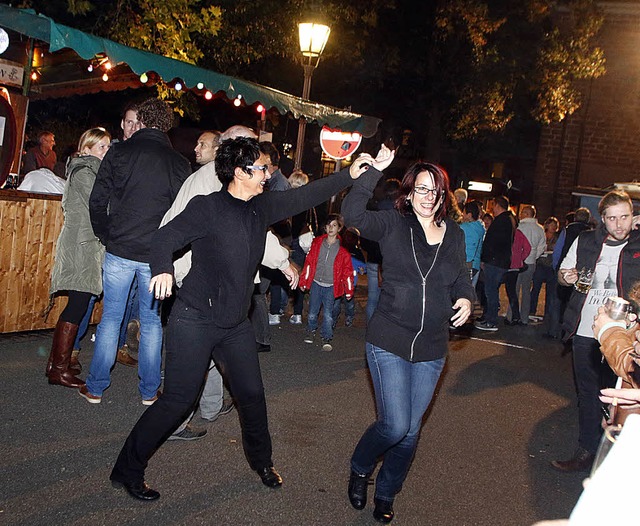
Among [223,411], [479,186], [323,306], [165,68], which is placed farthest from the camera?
[479,186]

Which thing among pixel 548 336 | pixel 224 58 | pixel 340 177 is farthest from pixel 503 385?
pixel 224 58

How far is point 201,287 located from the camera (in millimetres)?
4223

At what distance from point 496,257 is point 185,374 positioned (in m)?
8.71

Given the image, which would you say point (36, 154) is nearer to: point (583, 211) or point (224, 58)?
point (224, 58)

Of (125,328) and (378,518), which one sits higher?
(125,328)

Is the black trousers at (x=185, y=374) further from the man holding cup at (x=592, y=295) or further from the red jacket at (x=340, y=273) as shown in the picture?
the red jacket at (x=340, y=273)

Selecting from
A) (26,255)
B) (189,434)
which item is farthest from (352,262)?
(189,434)

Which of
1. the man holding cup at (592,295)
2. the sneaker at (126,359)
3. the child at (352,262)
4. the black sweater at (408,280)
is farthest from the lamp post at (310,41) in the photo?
the black sweater at (408,280)

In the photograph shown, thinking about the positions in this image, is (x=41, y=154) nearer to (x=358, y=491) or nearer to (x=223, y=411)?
(x=223, y=411)

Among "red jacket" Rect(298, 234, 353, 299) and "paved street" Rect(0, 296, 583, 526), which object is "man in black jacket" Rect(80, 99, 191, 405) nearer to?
"paved street" Rect(0, 296, 583, 526)

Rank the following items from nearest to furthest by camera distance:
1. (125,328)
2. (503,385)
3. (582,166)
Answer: (125,328)
(503,385)
(582,166)

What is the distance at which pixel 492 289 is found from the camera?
12.2 metres

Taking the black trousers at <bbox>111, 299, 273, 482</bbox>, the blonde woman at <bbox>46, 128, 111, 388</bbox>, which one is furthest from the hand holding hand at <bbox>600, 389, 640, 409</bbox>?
the blonde woman at <bbox>46, 128, 111, 388</bbox>

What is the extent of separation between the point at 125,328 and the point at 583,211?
24.5ft
